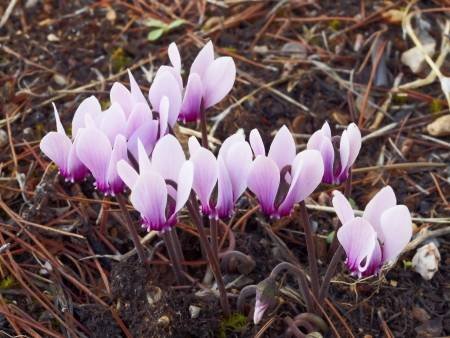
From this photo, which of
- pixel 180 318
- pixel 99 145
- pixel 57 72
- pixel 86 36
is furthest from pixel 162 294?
pixel 86 36

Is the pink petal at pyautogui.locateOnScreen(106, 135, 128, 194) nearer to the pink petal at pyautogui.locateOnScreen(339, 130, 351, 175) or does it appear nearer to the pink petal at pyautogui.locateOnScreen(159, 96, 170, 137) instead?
the pink petal at pyautogui.locateOnScreen(159, 96, 170, 137)

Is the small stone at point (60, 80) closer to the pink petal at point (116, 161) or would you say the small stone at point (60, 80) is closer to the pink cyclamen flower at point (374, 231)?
the pink petal at point (116, 161)

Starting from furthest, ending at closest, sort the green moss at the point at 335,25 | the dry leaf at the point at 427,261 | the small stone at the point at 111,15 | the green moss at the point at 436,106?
the small stone at the point at 111,15, the green moss at the point at 335,25, the green moss at the point at 436,106, the dry leaf at the point at 427,261

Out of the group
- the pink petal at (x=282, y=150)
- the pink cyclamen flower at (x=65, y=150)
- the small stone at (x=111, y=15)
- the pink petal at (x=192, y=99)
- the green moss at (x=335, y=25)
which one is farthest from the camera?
the small stone at (x=111, y=15)

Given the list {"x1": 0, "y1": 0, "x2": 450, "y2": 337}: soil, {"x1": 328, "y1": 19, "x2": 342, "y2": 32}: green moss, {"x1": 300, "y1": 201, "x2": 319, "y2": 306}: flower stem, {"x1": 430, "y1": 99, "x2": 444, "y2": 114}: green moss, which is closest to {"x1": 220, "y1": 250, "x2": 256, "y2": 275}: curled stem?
{"x1": 0, "y1": 0, "x2": 450, "y2": 337}: soil

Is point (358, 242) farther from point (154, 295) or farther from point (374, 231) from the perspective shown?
point (154, 295)

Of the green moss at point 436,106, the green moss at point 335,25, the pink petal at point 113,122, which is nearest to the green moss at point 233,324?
the pink petal at point 113,122

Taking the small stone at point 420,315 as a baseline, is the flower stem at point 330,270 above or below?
above

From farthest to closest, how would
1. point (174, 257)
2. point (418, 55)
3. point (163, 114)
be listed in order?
1. point (418, 55)
2. point (174, 257)
3. point (163, 114)

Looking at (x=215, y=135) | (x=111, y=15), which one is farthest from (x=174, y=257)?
(x=111, y=15)
